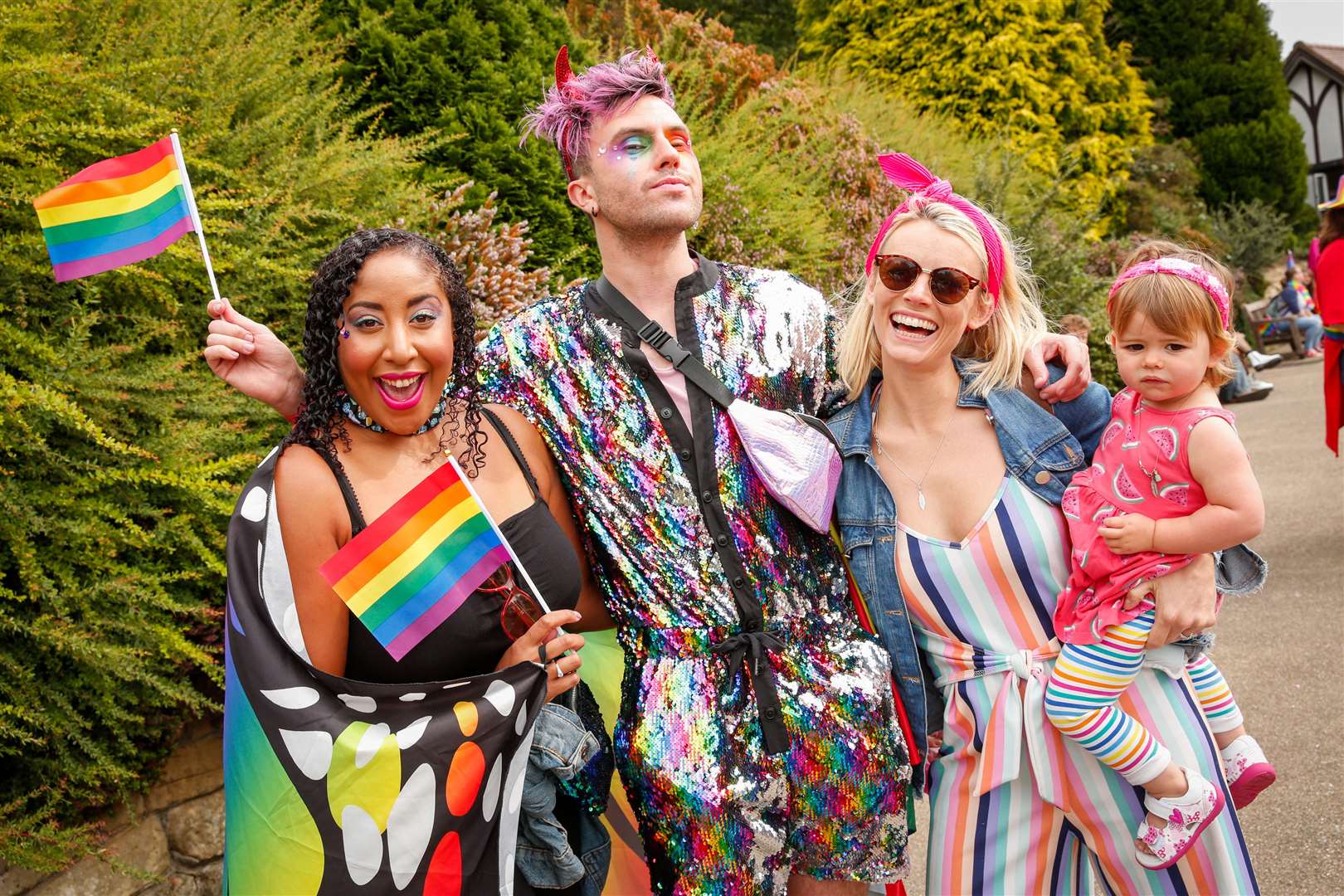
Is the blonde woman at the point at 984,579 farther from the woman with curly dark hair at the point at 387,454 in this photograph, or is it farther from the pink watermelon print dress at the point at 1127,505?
the woman with curly dark hair at the point at 387,454

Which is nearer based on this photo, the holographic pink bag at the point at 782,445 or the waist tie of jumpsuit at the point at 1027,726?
the waist tie of jumpsuit at the point at 1027,726

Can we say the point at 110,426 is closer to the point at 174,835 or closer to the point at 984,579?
the point at 174,835

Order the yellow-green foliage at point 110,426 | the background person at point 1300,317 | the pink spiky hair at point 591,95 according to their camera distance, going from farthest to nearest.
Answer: the background person at point 1300,317 → the yellow-green foliage at point 110,426 → the pink spiky hair at point 591,95

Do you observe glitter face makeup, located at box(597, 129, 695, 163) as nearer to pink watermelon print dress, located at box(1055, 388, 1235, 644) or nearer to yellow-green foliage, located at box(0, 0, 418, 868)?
pink watermelon print dress, located at box(1055, 388, 1235, 644)

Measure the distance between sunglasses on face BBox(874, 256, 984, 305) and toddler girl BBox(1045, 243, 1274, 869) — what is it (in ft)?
1.09

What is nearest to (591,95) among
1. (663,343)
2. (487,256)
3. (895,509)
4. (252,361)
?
(663,343)

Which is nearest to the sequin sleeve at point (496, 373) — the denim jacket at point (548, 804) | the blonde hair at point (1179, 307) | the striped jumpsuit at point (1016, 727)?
the denim jacket at point (548, 804)

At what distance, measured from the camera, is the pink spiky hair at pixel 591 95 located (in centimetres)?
281

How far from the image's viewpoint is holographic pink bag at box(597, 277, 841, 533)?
2516mm

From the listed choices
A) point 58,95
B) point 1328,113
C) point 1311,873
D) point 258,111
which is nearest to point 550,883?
point 1311,873

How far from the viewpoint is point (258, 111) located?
4.81 m

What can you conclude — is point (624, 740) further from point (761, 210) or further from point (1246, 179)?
point (1246, 179)

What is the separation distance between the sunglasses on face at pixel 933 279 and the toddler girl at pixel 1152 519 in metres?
0.33

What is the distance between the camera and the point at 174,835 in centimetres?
335
